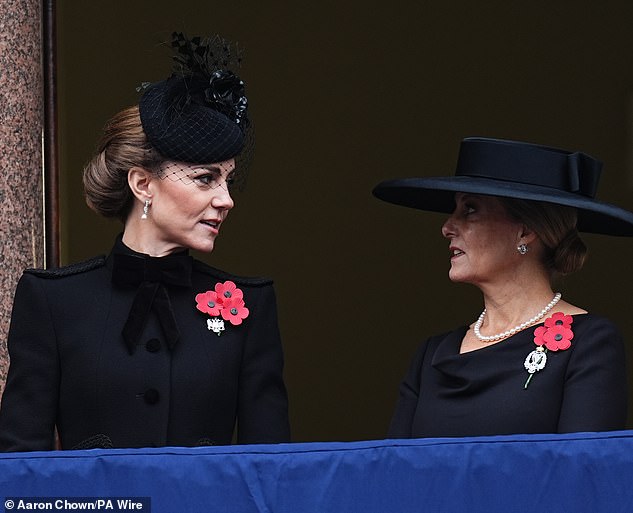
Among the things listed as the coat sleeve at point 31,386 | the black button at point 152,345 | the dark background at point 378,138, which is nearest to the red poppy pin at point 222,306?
the black button at point 152,345

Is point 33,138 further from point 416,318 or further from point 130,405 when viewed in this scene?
point 416,318

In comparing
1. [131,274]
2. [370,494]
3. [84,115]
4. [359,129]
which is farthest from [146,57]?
[370,494]

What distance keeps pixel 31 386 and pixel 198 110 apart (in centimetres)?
79

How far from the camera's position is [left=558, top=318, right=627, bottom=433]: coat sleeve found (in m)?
3.29

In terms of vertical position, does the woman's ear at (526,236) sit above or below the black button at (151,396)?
above

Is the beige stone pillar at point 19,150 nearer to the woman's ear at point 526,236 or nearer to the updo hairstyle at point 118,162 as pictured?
the updo hairstyle at point 118,162

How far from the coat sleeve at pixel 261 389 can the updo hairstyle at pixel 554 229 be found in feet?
2.35

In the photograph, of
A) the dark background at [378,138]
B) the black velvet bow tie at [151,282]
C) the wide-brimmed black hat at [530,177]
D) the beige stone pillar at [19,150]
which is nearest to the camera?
the black velvet bow tie at [151,282]

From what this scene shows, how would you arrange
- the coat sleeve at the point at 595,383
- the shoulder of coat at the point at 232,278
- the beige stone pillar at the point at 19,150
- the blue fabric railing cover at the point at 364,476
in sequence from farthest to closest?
the beige stone pillar at the point at 19,150
the shoulder of coat at the point at 232,278
the coat sleeve at the point at 595,383
the blue fabric railing cover at the point at 364,476

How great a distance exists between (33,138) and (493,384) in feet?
5.13

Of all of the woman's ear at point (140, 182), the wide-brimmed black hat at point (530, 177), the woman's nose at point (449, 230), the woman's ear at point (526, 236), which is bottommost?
the woman's nose at point (449, 230)

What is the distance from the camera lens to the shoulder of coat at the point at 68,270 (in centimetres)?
343

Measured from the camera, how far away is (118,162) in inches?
137

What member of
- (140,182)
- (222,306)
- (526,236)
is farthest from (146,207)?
(526,236)
